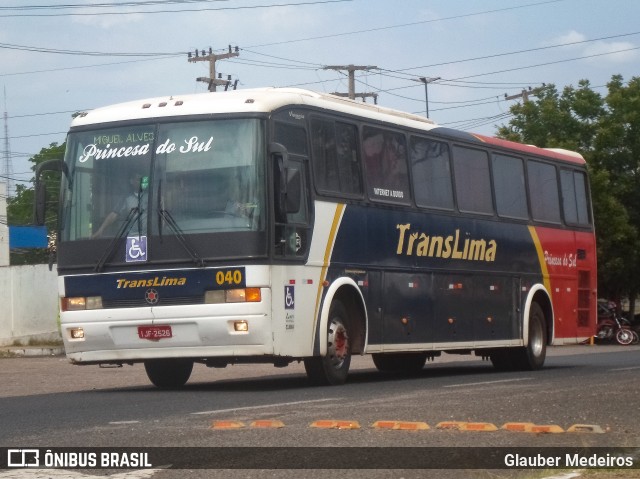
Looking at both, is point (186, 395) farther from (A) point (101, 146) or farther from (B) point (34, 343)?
(B) point (34, 343)

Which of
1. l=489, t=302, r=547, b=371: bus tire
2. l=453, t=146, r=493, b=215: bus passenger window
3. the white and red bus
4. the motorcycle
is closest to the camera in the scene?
the white and red bus

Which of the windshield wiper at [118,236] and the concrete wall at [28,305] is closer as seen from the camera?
the windshield wiper at [118,236]

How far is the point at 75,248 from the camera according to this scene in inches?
627

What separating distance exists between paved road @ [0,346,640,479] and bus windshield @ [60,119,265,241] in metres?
1.90

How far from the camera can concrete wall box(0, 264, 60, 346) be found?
35.7 m

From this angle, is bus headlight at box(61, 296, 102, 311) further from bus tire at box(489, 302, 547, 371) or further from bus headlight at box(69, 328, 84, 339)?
bus tire at box(489, 302, 547, 371)

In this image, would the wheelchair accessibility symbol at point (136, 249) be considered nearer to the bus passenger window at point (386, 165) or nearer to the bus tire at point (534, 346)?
the bus passenger window at point (386, 165)

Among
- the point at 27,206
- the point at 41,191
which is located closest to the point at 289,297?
the point at 41,191

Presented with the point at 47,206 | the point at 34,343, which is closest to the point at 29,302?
the point at 34,343

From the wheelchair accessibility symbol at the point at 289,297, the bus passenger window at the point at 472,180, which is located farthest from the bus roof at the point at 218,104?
the bus passenger window at the point at 472,180

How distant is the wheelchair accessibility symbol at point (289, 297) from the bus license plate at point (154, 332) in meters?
1.32

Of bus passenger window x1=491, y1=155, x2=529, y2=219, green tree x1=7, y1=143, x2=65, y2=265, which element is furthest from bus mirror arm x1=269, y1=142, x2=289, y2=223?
green tree x1=7, y1=143, x2=65, y2=265

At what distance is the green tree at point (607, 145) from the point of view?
4644 centimetres

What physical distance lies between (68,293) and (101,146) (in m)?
1.77
